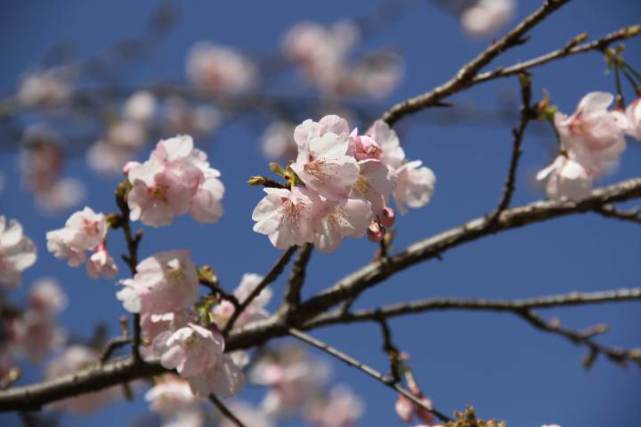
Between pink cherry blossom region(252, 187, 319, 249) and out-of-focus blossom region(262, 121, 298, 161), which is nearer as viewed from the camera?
pink cherry blossom region(252, 187, 319, 249)

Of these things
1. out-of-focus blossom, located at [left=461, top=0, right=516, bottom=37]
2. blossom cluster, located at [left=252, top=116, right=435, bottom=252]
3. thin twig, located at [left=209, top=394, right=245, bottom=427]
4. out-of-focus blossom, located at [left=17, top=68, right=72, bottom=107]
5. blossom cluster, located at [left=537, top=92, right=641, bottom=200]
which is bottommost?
thin twig, located at [left=209, top=394, right=245, bottom=427]

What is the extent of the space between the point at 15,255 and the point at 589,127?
1616 millimetres

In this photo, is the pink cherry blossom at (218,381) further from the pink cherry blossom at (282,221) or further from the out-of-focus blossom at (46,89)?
the out-of-focus blossom at (46,89)

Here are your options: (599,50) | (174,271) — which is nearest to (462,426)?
(174,271)

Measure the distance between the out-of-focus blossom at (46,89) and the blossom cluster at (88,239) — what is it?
3.08m

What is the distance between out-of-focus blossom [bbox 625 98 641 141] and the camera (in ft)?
5.79

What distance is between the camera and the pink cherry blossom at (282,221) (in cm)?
138

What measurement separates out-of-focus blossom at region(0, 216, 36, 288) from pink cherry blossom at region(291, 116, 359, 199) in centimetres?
95

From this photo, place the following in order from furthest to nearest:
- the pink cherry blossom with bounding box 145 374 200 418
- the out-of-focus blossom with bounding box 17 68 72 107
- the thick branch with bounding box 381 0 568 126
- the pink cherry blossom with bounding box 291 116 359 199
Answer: the out-of-focus blossom with bounding box 17 68 72 107, the pink cherry blossom with bounding box 145 374 200 418, the thick branch with bounding box 381 0 568 126, the pink cherry blossom with bounding box 291 116 359 199

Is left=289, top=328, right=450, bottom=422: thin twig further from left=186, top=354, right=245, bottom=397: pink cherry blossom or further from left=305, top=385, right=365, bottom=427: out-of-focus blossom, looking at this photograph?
left=305, top=385, right=365, bottom=427: out-of-focus blossom

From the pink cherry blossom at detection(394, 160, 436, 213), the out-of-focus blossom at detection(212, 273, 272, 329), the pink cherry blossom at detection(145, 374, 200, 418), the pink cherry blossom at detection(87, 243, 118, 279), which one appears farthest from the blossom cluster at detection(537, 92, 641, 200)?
the pink cherry blossom at detection(145, 374, 200, 418)

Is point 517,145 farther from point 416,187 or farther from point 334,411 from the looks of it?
point 334,411

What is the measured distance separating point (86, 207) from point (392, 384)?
86 cm

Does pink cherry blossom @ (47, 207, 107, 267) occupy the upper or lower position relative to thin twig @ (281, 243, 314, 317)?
upper
